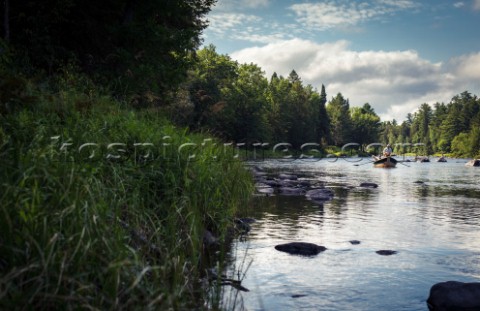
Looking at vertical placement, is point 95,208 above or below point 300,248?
above

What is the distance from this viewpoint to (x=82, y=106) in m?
8.20

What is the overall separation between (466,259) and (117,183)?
6.35m

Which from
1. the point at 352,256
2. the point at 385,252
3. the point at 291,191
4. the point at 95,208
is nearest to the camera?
the point at 95,208

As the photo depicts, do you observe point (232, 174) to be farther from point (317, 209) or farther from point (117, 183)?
point (117, 183)

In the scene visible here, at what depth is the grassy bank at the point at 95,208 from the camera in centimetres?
359

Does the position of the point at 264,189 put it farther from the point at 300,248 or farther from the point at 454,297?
the point at 454,297

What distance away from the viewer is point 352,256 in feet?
26.9

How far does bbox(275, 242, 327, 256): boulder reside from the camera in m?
8.29

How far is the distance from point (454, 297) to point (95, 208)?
4471 mm

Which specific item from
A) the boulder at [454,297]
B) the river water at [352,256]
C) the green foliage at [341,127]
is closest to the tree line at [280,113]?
the green foliage at [341,127]

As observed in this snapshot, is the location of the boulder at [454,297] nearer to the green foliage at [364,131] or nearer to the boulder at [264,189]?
the boulder at [264,189]

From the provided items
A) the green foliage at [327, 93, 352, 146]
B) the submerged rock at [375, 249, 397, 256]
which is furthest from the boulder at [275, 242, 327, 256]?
the green foliage at [327, 93, 352, 146]

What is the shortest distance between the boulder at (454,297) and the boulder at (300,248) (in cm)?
266

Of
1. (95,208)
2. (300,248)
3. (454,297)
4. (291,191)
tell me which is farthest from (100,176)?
(291,191)
